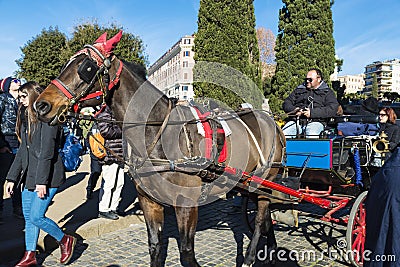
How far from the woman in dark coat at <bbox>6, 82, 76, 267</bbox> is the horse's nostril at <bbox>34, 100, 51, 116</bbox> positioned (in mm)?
893

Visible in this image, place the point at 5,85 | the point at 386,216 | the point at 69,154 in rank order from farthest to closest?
the point at 5,85 → the point at 69,154 → the point at 386,216

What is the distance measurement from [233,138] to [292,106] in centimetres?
223

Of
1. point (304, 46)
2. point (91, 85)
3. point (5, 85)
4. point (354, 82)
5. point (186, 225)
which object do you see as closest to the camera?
point (91, 85)

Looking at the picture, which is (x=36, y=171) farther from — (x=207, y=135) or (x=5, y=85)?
(x=5, y=85)

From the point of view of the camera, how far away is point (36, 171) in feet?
12.9

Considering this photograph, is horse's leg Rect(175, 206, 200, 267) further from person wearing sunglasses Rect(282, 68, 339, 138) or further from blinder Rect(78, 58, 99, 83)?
person wearing sunglasses Rect(282, 68, 339, 138)

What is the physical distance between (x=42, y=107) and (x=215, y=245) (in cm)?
331

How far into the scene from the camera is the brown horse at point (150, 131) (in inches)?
122

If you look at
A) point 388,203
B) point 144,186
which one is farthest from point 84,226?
point 388,203

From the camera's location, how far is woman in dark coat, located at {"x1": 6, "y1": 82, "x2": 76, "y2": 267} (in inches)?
154

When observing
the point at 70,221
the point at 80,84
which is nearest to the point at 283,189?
the point at 80,84

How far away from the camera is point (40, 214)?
4.02 meters

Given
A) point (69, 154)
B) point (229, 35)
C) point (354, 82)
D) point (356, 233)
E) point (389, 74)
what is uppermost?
point (354, 82)

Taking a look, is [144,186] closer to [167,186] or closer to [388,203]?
[167,186]
